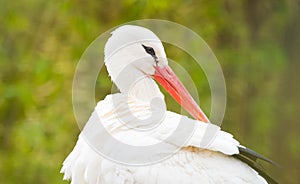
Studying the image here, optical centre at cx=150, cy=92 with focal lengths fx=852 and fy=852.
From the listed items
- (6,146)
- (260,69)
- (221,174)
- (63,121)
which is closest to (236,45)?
(260,69)

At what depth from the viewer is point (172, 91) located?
4.22 meters

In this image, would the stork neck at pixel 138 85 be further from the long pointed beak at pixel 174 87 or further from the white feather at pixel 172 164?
the white feather at pixel 172 164

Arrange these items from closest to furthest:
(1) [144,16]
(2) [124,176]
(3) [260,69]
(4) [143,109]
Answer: (2) [124,176] < (4) [143,109] < (1) [144,16] < (3) [260,69]

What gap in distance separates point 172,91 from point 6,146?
10.6 ft

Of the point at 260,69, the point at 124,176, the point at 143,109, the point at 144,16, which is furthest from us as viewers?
the point at 260,69

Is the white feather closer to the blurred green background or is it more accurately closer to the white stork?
the white stork

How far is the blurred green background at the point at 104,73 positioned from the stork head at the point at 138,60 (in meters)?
2.24

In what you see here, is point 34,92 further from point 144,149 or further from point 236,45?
point 144,149

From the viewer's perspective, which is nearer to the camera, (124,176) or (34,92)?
(124,176)

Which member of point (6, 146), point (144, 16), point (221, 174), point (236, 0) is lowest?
point (6, 146)

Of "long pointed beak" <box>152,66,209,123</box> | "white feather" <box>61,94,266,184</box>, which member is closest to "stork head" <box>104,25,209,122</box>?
"long pointed beak" <box>152,66,209,123</box>

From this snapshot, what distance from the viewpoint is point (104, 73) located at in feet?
22.7

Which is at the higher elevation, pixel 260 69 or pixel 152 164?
pixel 260 69

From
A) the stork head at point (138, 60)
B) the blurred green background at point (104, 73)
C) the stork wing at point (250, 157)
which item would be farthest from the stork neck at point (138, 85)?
the blurred green background at point (104, 73)
